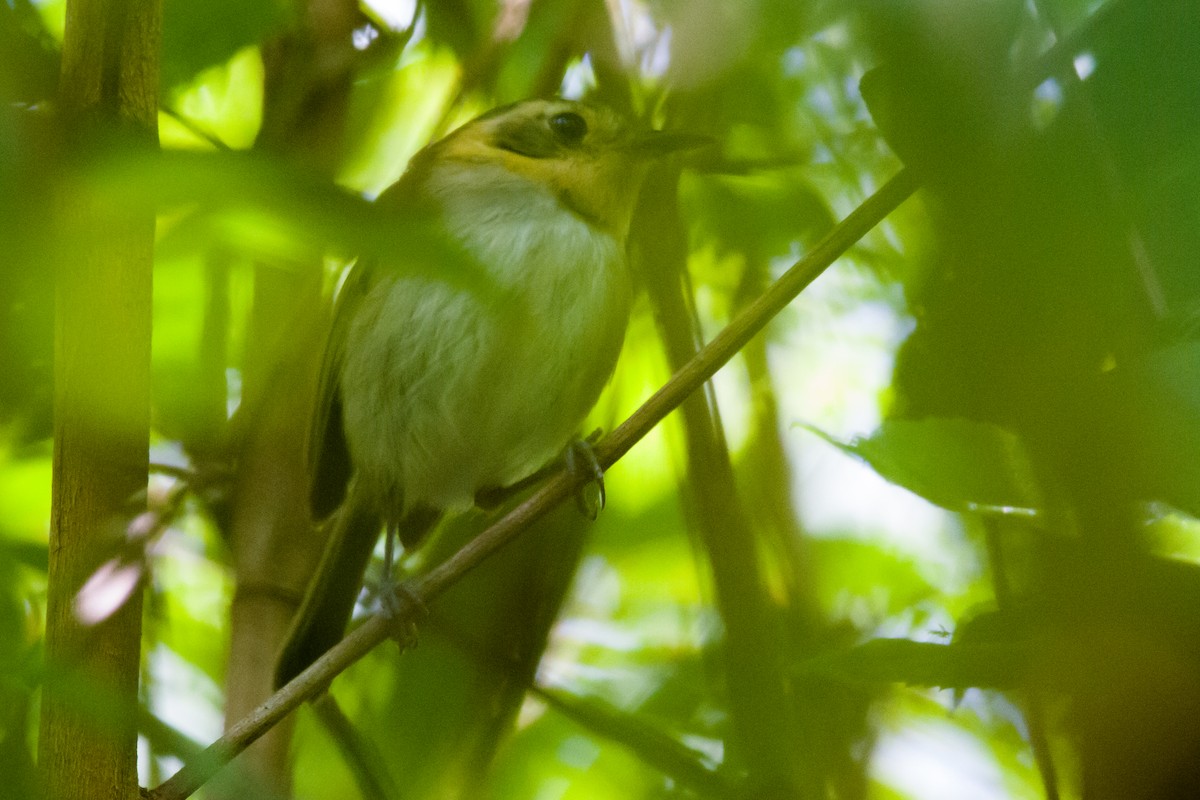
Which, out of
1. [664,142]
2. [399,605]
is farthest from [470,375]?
[664,142]

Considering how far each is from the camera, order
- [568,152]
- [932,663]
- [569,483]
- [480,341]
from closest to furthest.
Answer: [932,663], [569,483], [480,341], [568,152]

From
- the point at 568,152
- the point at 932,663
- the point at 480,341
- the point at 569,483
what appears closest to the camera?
the point at 932,663

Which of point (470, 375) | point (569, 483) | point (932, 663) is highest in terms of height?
point (470, 375)

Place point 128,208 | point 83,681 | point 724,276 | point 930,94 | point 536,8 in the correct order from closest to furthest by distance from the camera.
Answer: point 128,208, point 83,681, point 930,94, point 536,8, point 724,276

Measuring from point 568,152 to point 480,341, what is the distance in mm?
533

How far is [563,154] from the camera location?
8.68 ft

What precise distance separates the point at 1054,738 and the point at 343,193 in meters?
0.81

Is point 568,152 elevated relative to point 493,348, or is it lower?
elevated

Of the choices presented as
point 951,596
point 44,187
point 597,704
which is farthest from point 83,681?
point 951,596

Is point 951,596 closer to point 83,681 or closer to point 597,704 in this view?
point 597,704

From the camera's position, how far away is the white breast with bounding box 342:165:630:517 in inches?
91.6

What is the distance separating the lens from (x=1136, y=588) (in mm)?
896

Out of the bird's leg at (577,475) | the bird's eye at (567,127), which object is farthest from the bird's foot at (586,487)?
the bird's eye at (567,127)

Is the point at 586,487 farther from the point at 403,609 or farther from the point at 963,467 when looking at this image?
the point at 963,467
